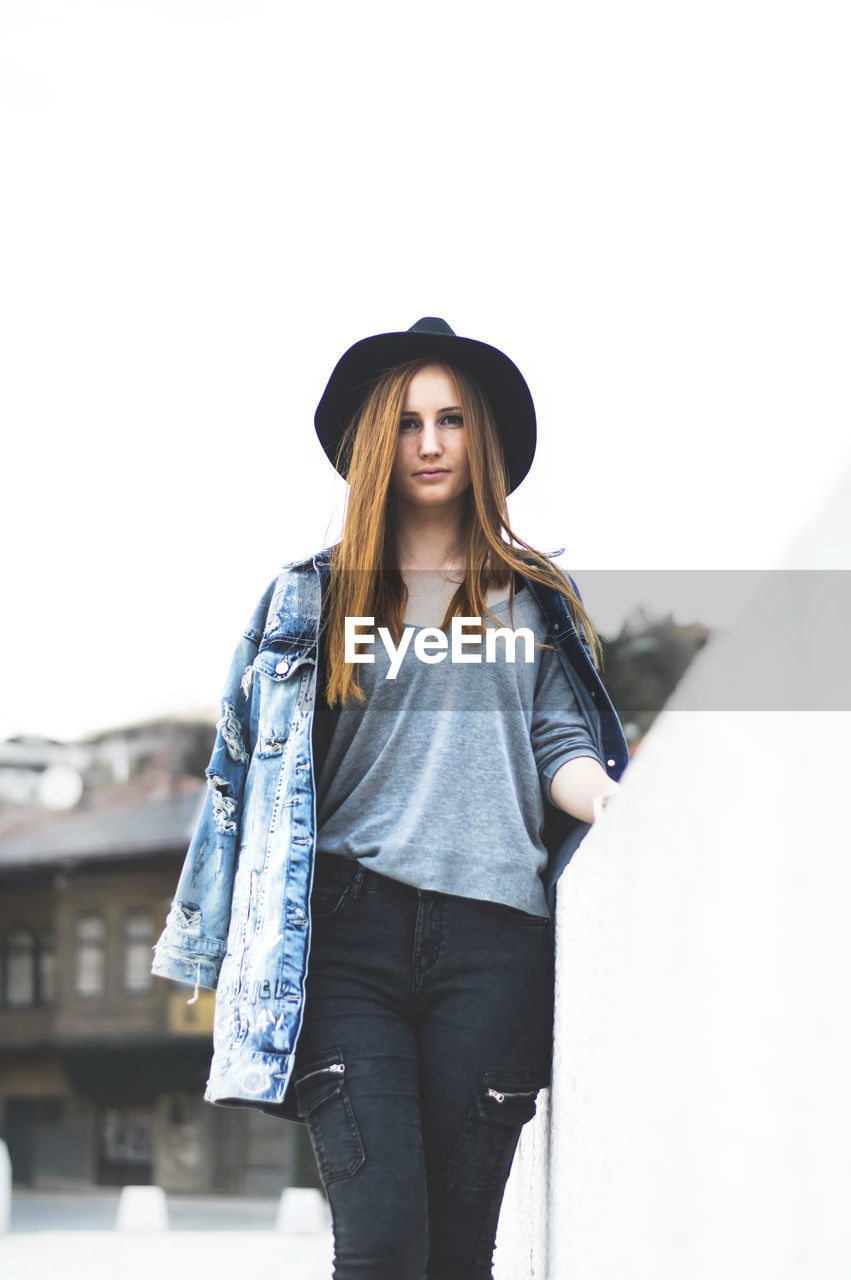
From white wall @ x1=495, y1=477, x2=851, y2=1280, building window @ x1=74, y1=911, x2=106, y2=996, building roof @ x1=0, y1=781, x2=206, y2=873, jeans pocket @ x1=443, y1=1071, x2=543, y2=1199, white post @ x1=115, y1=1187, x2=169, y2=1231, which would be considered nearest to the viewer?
white wall @ x1=495, y1=477, x2=851, y2=1280

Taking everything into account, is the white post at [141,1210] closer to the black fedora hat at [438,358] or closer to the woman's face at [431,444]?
the black fedora hat at [438,358]

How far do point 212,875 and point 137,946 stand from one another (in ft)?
105

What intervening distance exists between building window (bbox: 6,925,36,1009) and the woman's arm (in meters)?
33.2

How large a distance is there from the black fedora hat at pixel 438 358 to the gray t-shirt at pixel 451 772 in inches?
14.5

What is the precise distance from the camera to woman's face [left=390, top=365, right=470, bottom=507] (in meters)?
2.35

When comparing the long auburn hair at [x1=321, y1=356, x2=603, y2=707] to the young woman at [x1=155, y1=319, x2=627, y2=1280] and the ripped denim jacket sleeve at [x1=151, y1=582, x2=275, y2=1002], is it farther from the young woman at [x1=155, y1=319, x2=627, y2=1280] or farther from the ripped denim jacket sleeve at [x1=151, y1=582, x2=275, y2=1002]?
the ripped denim jacket sleeve at [x1=151, y1=582, x2=275, y2=1002]

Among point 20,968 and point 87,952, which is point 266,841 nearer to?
point 87,952

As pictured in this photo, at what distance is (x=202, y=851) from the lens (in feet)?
7.27

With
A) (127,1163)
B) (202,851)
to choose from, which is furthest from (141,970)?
(202,851)

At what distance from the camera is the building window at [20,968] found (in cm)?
3322

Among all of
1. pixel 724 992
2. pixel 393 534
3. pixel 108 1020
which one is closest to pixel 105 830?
pixel 108 1020

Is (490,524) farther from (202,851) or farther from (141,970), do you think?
(141,970)

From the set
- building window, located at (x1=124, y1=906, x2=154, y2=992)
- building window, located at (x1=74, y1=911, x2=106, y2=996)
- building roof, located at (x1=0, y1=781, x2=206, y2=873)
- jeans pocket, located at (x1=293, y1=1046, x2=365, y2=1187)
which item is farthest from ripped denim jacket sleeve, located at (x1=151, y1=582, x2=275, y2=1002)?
building window, located at (x1=74, y1=911, x2=106, y2=996)

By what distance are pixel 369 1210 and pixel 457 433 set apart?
1.22 metres
